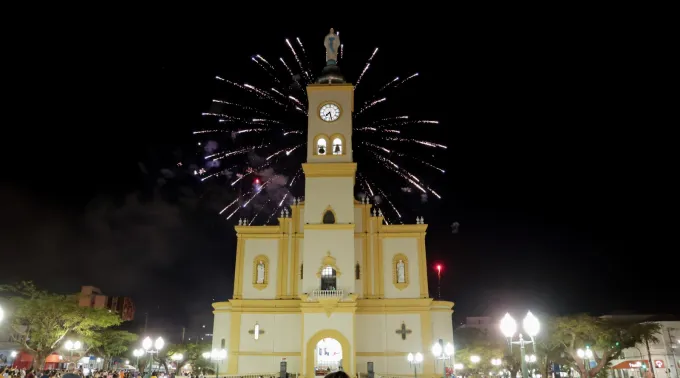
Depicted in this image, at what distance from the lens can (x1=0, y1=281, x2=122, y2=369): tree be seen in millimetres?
32625

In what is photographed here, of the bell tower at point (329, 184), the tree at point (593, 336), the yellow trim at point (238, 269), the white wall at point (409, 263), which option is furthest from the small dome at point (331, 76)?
the tree at point (593, 336)

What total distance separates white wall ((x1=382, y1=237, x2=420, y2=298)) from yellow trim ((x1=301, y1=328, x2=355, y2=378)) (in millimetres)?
5249

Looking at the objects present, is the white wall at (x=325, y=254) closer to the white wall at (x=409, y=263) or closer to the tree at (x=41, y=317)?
the white wall at (x=409, y=263)

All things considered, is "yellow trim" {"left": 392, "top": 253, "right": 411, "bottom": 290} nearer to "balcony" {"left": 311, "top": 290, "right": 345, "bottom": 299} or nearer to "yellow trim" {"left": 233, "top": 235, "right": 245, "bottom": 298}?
"balcony" {"left": 311, "top": 290, "right": 345, "bottom": 299}

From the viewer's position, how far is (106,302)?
270 feet

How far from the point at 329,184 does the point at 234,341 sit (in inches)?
473

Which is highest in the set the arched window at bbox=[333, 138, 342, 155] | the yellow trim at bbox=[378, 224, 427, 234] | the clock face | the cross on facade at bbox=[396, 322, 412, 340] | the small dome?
the small dome

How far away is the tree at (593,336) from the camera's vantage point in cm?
3366

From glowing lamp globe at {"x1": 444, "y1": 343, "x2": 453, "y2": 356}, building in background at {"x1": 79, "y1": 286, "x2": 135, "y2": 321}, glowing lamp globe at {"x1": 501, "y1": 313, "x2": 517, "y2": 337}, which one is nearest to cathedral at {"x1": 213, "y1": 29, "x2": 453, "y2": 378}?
glowing lamp globe at {"x1": 444, "y1": 343, "x2": 453, "y2": 356}

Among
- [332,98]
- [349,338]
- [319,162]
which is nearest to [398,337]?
[349,338]

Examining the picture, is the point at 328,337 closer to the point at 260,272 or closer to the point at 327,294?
the point at 327,294

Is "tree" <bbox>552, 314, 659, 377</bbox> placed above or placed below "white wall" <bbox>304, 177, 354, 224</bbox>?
below

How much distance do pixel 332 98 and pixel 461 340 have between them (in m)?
55.2

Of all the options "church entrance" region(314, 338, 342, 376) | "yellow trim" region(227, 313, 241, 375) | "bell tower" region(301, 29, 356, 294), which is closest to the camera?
"church entrance" region(314, 338, 342, 376)
